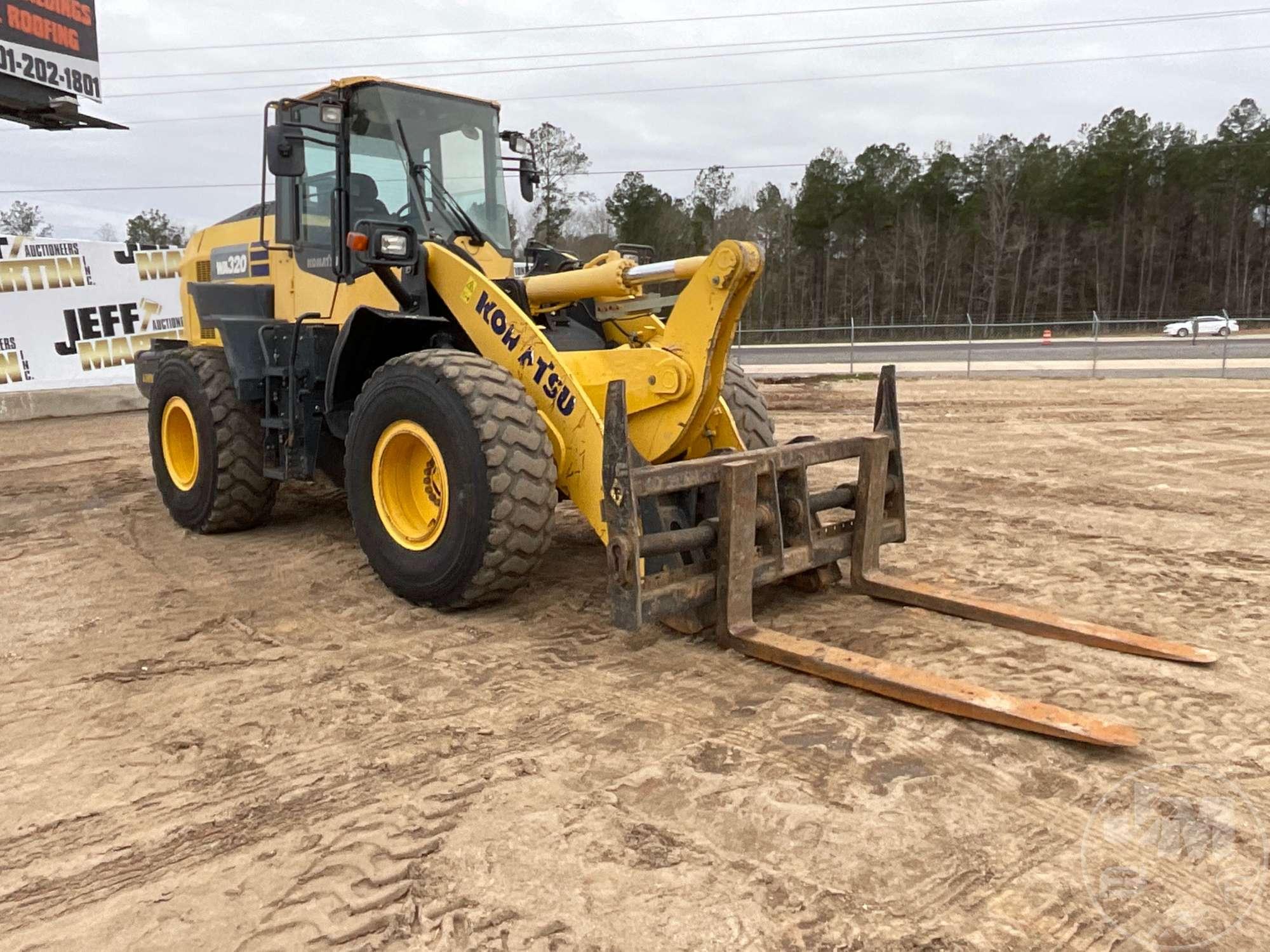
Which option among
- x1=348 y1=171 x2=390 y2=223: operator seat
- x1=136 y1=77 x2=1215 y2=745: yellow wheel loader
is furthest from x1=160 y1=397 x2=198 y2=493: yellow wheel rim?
x1=348 y1=171 x2=390 y2=223: operator seat

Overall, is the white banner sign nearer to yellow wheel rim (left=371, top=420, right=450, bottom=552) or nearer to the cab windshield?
the cab windshield

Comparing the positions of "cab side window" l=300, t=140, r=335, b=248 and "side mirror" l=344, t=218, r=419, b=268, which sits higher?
"cab side window" l=300, t=140, r=335, b=248

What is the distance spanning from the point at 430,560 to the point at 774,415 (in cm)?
974

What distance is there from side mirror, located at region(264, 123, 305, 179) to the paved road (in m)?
23.6

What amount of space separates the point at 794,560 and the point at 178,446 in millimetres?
5123

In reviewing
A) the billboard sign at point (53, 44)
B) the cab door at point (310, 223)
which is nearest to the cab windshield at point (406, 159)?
the cab door at point (310, 223)

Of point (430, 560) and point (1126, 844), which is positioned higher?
point (430, 560)

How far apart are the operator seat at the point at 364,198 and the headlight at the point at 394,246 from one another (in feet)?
2.31

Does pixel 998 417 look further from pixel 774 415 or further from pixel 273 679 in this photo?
pixel 273 679

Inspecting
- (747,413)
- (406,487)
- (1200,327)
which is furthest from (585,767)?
(1200,327)

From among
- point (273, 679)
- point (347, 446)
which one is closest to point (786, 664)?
point (273, 679)

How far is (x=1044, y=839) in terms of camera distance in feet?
8.89

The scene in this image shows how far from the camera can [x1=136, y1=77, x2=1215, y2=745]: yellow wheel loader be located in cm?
409

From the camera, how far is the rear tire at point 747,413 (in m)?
5.52
